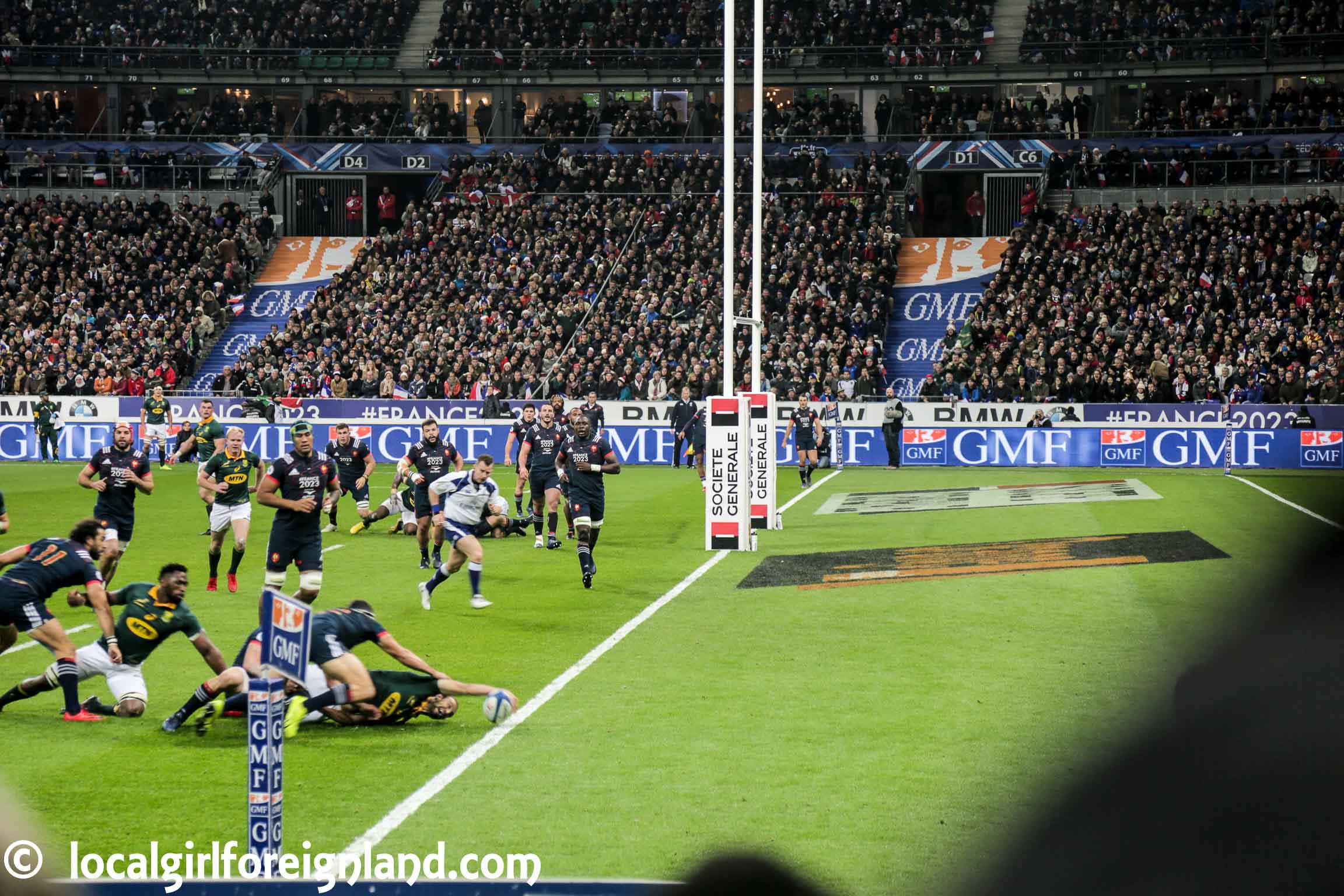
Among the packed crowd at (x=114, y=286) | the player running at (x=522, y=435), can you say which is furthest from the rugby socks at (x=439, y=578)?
the packed crowd at (x=114, y=286)

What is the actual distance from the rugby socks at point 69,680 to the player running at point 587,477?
7.78 m

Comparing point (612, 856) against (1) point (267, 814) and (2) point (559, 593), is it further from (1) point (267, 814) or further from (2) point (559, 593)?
(2) point (559, 593)

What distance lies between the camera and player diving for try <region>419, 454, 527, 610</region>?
16500 mm

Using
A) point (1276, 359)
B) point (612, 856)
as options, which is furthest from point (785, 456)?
point (612, 856)

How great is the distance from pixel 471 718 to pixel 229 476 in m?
8.36

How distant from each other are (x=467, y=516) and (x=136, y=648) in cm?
568

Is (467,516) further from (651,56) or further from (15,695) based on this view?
(651,56)

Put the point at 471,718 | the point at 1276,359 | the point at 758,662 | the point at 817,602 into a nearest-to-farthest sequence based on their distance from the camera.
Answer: the point at 471,718, the point at 758,662, the point at 817,602, the point at 1276,359

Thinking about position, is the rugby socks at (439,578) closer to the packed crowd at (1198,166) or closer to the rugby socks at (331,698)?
the rugby socks at (331,698)

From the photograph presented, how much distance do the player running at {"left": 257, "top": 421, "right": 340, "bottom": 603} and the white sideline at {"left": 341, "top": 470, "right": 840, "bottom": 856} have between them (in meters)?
3.41

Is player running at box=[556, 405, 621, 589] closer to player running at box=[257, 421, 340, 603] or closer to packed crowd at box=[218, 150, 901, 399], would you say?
player running at box=[257, 421, 340, 603]

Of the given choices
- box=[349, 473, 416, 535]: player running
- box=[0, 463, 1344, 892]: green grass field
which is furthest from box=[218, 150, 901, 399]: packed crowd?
box=[0, 463, 1344, 892]: green grass field

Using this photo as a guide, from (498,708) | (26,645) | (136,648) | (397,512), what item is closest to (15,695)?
(136,648)

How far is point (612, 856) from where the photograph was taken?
7586 millimetres
